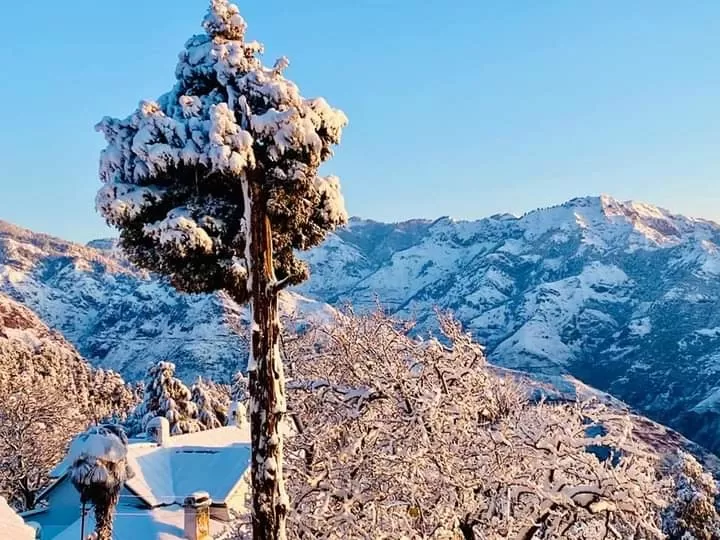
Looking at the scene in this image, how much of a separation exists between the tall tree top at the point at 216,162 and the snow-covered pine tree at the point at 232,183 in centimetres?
1

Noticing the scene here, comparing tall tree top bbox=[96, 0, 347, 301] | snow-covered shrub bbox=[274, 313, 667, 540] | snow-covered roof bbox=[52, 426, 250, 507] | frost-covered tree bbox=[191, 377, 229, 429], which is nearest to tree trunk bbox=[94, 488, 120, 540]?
snow-covered shrub bbox=[274, 313, 667, 540]

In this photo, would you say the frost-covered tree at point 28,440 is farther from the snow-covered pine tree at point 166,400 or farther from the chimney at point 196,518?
the chimney at point 196,518

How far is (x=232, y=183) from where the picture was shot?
307 inches

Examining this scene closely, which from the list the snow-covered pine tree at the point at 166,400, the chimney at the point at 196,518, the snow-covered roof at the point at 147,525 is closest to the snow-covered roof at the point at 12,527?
the chimney at the point at 196,518

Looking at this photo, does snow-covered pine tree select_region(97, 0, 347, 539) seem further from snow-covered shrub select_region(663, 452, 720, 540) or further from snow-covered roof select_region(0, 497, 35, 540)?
snow-covered shrub select_region(663, 452, 720, 540)

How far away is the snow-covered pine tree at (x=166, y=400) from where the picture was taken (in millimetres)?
45875

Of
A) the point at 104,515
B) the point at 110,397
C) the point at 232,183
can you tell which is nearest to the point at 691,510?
the point at 104,515

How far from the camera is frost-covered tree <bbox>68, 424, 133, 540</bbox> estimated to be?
1109cm

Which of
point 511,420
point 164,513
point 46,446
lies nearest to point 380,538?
point 511,420

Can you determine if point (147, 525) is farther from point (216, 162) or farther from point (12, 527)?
point (216, 162)

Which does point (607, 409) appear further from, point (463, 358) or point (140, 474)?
point (140, 474)

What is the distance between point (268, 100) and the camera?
296 inches

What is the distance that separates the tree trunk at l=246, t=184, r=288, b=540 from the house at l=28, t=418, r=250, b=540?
33.4 feet

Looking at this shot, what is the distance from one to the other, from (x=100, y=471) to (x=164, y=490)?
1062 centimetres
